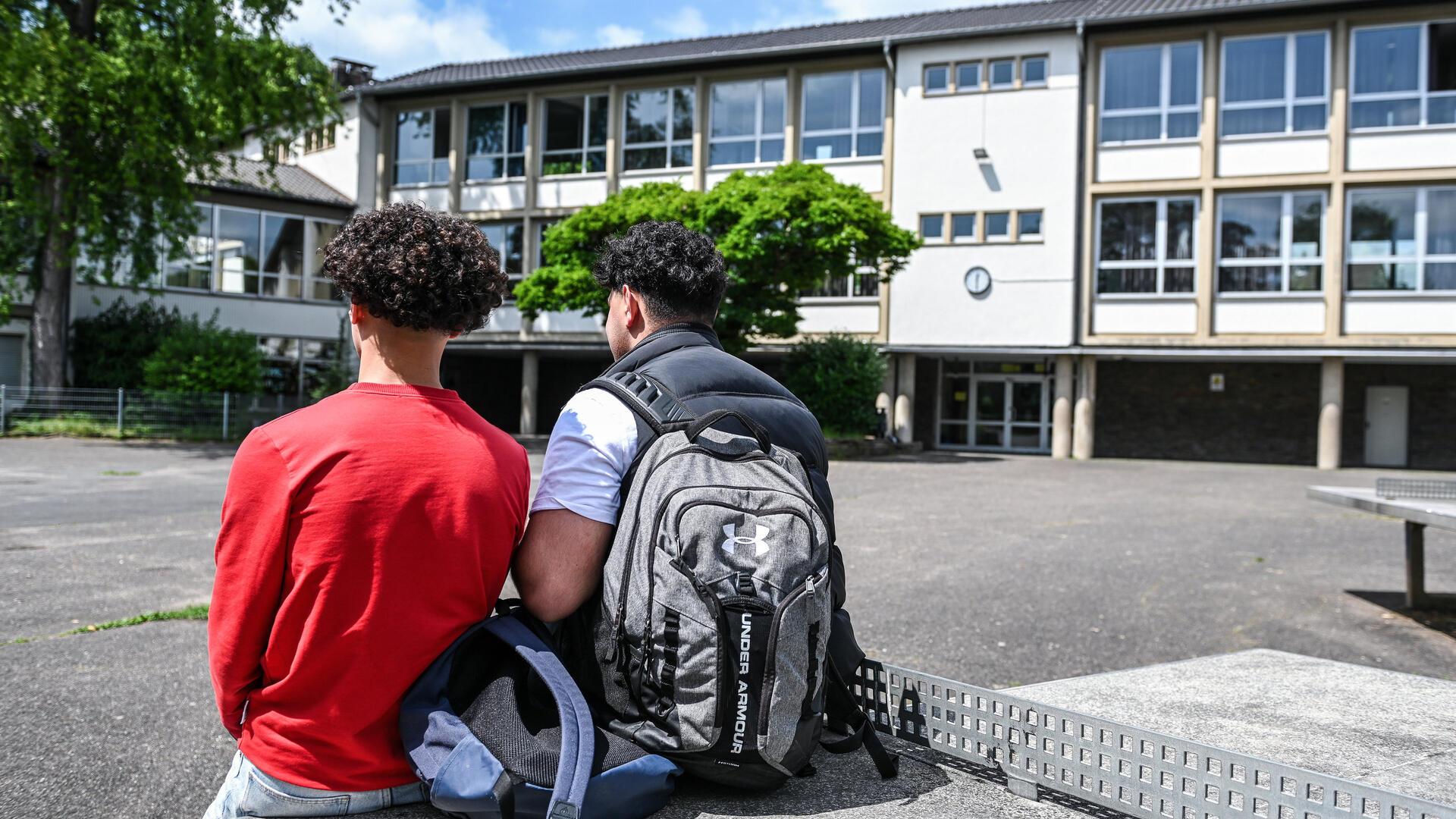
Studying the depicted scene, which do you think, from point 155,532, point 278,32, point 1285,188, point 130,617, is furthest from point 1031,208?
point 130,617

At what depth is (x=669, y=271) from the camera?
243cm

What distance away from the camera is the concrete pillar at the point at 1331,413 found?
73.9 ft

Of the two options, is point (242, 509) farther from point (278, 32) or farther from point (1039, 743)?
point (278, 32)

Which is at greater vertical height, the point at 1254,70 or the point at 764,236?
the point at 1254,70

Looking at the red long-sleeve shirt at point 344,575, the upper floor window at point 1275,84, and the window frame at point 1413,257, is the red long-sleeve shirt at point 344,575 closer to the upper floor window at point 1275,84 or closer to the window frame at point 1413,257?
the window frame at point 1413,257

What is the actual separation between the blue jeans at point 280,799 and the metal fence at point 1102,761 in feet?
3.43

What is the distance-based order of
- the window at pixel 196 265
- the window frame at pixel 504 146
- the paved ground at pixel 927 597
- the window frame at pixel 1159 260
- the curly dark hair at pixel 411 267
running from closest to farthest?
the curly dark hair at pixel 411 267 < the paved ground at pixel 927 597 < the window frame at pixel 1159 260 < the window at pixel 196 265 < the window frame at pixel 504 146

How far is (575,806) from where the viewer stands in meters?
1.72

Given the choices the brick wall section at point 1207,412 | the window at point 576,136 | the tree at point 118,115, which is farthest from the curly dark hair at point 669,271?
the window at point 576,136

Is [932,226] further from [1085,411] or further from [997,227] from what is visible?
[1085,411]

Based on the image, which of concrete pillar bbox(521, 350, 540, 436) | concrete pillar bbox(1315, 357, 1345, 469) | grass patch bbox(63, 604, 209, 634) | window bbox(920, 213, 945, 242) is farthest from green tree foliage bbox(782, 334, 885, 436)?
grass patch bbox(63, 604, 209, 634)

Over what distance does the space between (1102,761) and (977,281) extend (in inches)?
933

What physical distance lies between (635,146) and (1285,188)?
52.1 ft

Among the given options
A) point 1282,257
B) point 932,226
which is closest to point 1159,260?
point 1282,257
